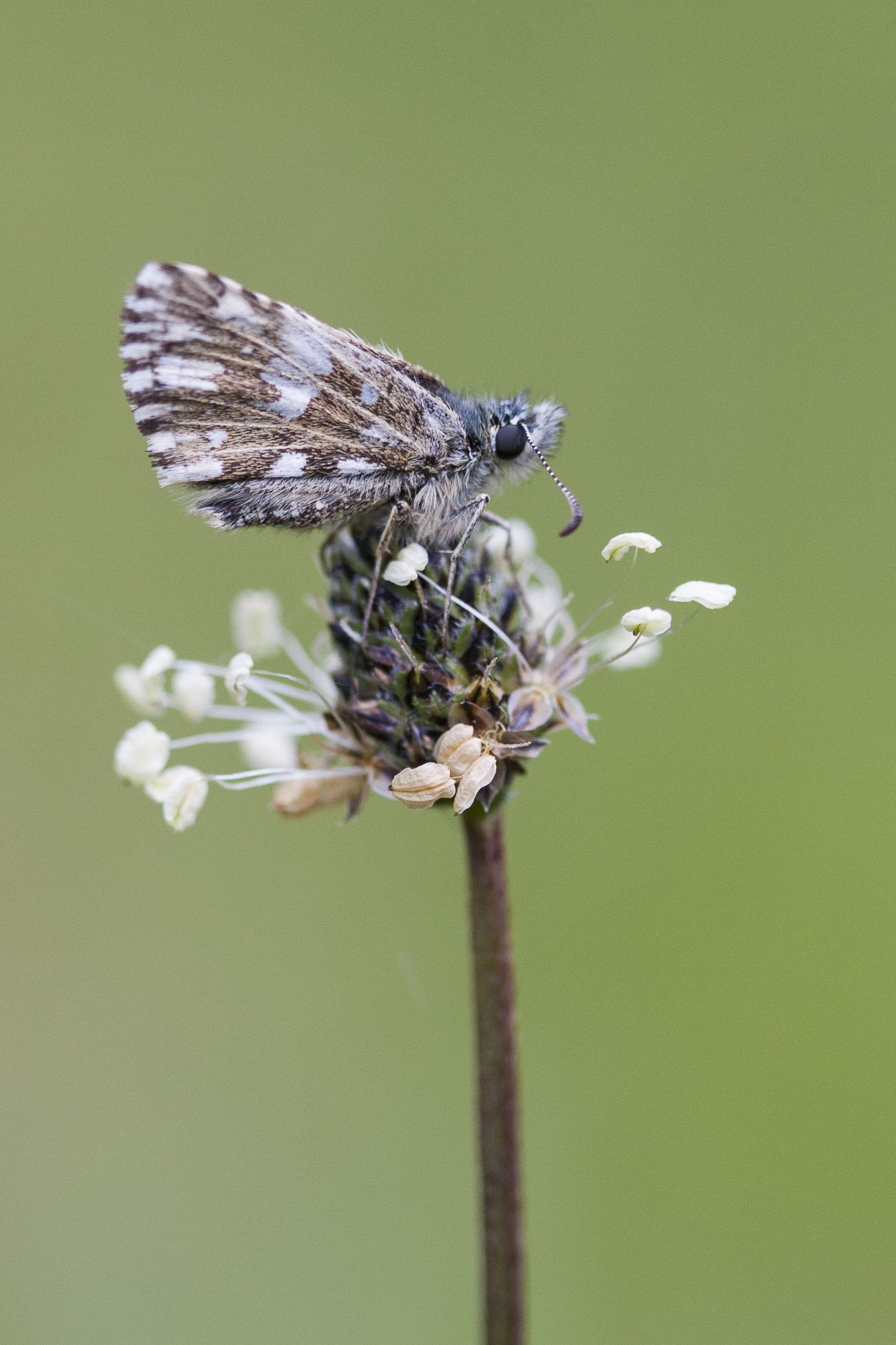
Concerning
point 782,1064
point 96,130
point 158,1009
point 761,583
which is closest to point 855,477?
point 761,583

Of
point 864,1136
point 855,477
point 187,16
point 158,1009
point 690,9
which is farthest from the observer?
point 187,16

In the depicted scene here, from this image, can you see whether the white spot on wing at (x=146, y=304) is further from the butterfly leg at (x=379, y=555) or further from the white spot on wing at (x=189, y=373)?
the butterfly leg at (x=379, y=555)

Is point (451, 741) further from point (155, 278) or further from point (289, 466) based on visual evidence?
point (155, 278)

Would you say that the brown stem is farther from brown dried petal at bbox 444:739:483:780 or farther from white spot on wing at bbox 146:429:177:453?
white spot on wing at bbox 146:429:177:453

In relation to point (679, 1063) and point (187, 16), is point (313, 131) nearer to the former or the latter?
point (187, 16)

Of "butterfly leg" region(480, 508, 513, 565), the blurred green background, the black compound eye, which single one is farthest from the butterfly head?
the blurred green background

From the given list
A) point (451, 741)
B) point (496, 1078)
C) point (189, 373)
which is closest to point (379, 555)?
point (451, 741)
